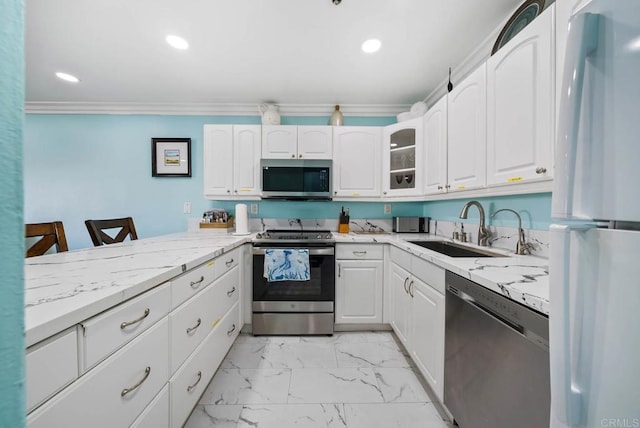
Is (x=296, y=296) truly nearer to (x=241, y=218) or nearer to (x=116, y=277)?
(x=241, y=218)

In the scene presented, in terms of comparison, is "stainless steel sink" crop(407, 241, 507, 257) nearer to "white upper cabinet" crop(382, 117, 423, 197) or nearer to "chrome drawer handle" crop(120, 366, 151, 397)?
"white upper cabinet" crop(382, 117, 423, 197)

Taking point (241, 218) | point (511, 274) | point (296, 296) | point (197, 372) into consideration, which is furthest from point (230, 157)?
point (511, 274)

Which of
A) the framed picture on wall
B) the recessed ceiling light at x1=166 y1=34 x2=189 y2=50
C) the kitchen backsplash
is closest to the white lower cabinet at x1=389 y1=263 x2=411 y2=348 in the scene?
the kitchen backsplash

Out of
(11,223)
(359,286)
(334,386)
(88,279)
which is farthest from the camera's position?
(359,286)

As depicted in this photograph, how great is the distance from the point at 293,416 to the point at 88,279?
1232 mm

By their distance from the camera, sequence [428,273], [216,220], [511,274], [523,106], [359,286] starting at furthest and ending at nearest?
1. [216,220]
2. [359,286]
3. [428,273]
4. [523,106]
5. [511,274]

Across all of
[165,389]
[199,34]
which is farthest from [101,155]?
[165,389]

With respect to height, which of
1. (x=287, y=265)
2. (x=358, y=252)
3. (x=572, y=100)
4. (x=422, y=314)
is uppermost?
(x=572, y=100)

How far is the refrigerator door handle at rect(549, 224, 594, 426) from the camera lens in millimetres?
510

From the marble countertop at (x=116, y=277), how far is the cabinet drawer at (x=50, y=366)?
3 cm

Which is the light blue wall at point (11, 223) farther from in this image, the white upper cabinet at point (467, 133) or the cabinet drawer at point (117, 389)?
the white upper cabinet at point (467, 133)

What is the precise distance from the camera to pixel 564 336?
520mm

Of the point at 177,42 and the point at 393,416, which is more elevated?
the point at 177,42

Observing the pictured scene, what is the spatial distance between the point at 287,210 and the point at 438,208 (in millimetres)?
1732
